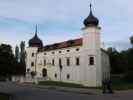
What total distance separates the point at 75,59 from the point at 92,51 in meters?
6.98

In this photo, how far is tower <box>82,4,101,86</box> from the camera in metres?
57.9

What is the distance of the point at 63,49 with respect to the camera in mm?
67875

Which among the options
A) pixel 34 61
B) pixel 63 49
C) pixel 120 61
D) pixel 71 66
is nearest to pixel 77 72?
pixel 71 66

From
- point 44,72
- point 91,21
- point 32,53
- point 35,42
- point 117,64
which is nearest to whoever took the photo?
point 91,21

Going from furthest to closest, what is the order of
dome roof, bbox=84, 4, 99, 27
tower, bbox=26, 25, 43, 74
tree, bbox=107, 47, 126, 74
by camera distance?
tree, bbox=107, 47, 126, 74
tower, bbox=26, 25, 43, 74
dome roof, bbox=84, 4, 99, 27

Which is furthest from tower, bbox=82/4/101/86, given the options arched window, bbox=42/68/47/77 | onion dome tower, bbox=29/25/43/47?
onion dome tower, bbox=29/25/43/47

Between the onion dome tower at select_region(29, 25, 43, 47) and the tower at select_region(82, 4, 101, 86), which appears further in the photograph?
the onion dome tower at select_region(29, 25, 43, 47)

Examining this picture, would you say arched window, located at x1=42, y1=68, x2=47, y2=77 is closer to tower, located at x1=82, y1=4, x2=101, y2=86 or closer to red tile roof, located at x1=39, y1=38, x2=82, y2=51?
red tile roof, located at x1=39, y1=38, x2=82, y2=51

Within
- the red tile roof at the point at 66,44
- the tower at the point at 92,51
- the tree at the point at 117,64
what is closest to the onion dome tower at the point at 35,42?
the red tile roof at the point at 66,44

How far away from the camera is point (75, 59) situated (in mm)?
64250

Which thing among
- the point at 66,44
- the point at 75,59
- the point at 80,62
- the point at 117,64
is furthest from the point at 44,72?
the point at 117,64

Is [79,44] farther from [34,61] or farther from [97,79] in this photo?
[34,61]

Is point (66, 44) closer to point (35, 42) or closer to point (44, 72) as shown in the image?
point (44, 72)

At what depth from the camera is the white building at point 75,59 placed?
58.4 meters
